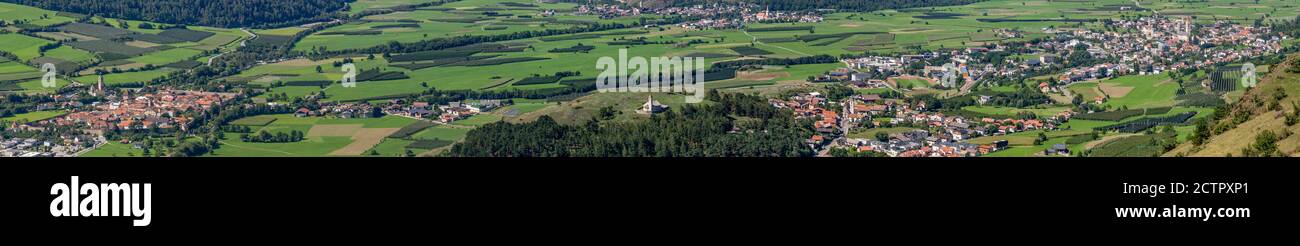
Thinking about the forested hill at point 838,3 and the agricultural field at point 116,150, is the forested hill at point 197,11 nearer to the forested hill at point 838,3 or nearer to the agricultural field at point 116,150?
the forested hill at point 838,3

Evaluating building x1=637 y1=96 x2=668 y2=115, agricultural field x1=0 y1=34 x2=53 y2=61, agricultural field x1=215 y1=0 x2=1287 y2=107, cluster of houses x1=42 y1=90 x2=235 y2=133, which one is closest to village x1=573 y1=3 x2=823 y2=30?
agricultural field x1=215 y1=0 x2=1287 y2=107

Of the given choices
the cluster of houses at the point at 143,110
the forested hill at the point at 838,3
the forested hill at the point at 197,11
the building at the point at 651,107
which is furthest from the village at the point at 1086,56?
the forested hill at the point at 197,11

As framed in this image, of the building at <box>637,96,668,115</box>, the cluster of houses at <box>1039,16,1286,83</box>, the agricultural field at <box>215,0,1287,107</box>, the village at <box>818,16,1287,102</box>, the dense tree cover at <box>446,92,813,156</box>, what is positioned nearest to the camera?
the dense tree cover at <box>446,92,813,156</box>

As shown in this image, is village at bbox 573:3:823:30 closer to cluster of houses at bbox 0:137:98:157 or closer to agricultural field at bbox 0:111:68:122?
agricultural field at bbox 0:111:68:122
